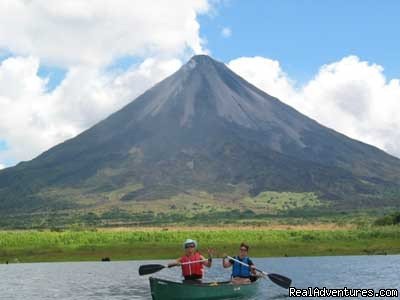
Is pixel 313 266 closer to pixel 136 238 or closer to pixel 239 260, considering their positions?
pixel 239 260

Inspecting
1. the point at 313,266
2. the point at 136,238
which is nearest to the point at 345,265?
the point at 313,266

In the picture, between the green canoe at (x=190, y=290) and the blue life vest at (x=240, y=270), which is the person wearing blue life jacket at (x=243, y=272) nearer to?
the blue life vest at (x=240, y=270)

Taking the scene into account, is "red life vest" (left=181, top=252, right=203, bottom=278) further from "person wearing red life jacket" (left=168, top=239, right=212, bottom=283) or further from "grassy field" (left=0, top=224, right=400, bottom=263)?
"grassy field" (left=0, top=224, right=400, bottom=263)

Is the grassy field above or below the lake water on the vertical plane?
above

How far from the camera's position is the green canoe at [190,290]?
36000 mm

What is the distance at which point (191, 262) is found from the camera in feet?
119

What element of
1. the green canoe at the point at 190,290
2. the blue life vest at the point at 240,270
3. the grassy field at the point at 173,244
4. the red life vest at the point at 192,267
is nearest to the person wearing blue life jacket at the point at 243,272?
the blue life vest at the point at 240,270

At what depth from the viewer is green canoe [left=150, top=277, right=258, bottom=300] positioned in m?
36.0

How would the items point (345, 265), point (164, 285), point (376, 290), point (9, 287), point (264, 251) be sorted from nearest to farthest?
1. point (164, 285)
2. point (376, 290)
3. point (9, 287)
4. point (345, 265)
5. point (264, 251)

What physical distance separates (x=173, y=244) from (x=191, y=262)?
1949 inches

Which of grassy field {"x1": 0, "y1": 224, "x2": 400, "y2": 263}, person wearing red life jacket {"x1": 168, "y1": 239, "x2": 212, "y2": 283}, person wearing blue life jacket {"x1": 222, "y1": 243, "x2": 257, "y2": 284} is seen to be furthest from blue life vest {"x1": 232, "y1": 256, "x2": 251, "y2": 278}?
grassy field {"x1": 0, "y1": 224, "x2": 400, "y2": 263}

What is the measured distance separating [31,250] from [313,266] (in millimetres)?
36513

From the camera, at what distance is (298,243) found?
281 feet

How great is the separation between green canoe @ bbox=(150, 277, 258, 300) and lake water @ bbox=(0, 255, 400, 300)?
452cm
